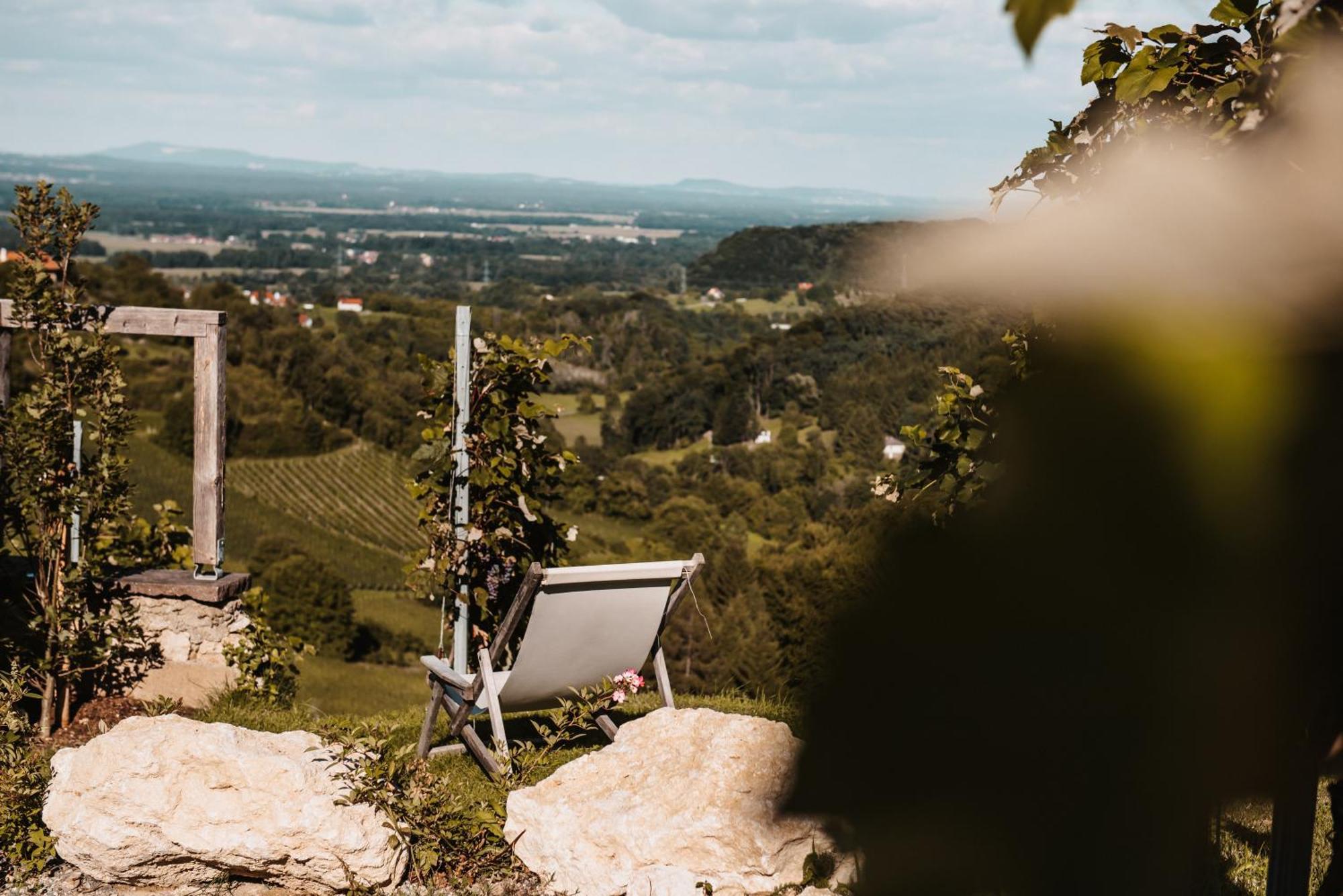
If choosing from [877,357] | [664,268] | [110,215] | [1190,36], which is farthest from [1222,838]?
[110,215]

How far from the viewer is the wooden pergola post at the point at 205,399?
4949 mm

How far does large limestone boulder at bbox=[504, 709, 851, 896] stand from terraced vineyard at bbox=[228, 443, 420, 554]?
47.7 m

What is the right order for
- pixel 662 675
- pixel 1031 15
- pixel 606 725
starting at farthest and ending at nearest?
pixel 662 675, pixel 606 725, pixel 1031 15

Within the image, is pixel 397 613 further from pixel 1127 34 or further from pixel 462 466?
pixel 1127 34

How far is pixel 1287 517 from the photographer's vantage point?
64 centimetres

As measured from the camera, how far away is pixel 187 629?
4996 mm

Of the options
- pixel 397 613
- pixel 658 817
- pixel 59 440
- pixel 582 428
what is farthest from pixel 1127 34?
pixel 582 428

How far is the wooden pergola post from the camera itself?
4.95 m

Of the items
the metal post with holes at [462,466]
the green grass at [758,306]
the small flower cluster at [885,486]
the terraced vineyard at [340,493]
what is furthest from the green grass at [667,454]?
the small flower cluster at [885,486]

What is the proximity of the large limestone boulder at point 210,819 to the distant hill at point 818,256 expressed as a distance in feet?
6.35

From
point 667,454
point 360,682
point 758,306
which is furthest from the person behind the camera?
point 758,306

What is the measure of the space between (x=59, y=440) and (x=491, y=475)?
67.1 inches

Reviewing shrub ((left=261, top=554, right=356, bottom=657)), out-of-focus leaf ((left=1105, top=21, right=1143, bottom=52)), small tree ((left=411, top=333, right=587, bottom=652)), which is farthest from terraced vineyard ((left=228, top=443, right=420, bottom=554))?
out-of-focus leaf ((left=1105, top=21, right=1143, bottom=52))

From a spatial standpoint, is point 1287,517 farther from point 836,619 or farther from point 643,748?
point 643,748
